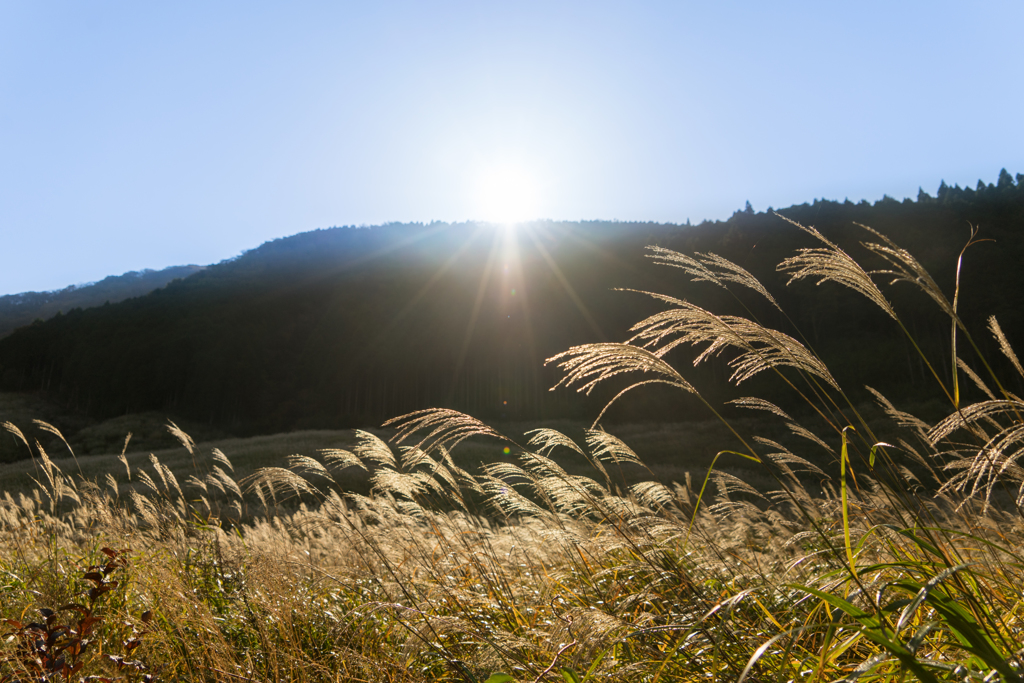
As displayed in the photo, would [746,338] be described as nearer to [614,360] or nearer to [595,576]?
[614,360]

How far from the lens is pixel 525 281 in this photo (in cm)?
7181

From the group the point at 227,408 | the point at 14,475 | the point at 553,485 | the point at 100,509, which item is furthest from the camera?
the point at 227,408

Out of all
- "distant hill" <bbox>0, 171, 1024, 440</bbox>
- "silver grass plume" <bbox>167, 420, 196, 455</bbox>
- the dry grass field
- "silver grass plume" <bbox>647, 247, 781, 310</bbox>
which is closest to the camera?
the dry grass field

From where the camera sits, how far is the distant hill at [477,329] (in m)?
44.0

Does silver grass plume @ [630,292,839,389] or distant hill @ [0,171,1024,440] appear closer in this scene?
silver grass plume @ [630,292,839,389]

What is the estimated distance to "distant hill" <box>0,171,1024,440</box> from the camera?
4403cm

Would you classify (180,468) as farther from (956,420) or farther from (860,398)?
(860,398)

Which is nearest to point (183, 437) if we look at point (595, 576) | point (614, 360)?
point (595, 576)

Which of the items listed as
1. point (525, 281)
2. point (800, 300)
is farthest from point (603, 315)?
point (800, 300)

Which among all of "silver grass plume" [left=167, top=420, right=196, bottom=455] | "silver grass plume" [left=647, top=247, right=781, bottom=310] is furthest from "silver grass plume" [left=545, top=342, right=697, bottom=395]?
"silver grass plume" [left=167, top=420, right=196, bottom=455]

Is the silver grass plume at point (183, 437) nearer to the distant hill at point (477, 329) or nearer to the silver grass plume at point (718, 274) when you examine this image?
the silver grass plume at point (718, 274)

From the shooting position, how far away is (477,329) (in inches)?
2474

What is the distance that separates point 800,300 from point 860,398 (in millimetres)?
17737

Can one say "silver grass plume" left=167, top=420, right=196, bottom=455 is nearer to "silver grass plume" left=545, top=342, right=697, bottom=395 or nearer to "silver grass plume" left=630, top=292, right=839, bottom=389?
"silver grass plume" left=545, top=342, right=697, bottom=395
